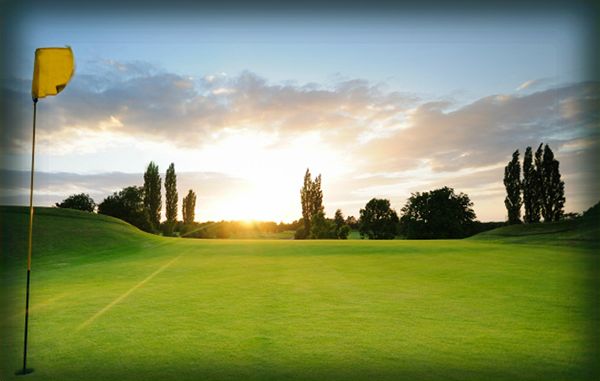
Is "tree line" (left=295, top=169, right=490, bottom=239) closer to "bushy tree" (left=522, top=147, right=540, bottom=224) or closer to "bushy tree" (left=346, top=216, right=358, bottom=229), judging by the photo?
"bushy tree" (left=346, top=216, right=358, bottom=229)

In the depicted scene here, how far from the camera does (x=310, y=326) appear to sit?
27.8ft

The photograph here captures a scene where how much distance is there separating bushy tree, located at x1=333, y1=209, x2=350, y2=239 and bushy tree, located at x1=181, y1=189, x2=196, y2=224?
3246 cm

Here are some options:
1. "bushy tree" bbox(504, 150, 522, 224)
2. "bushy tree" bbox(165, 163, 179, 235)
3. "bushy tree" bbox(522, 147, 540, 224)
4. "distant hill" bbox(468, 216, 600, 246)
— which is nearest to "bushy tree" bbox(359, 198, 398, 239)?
"bushy tree" bbox(504, 150, 522, 224)

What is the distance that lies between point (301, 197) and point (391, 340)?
7911 cm

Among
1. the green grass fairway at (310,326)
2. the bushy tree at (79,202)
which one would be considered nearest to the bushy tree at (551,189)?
the green grass fairway at (310,326)

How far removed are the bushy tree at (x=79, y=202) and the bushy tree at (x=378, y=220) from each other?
59621mm

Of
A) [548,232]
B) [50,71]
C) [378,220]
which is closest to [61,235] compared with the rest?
[50,71]

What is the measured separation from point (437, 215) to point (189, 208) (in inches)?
2005

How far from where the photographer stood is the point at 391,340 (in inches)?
294

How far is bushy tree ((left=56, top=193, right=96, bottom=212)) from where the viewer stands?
76875 mm

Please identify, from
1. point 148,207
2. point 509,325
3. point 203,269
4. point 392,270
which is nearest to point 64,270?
point 203,269

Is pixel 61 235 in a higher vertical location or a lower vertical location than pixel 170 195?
lower

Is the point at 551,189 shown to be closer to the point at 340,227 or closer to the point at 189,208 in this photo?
the point at 340,227

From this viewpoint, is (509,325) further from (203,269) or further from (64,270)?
(64,270)
